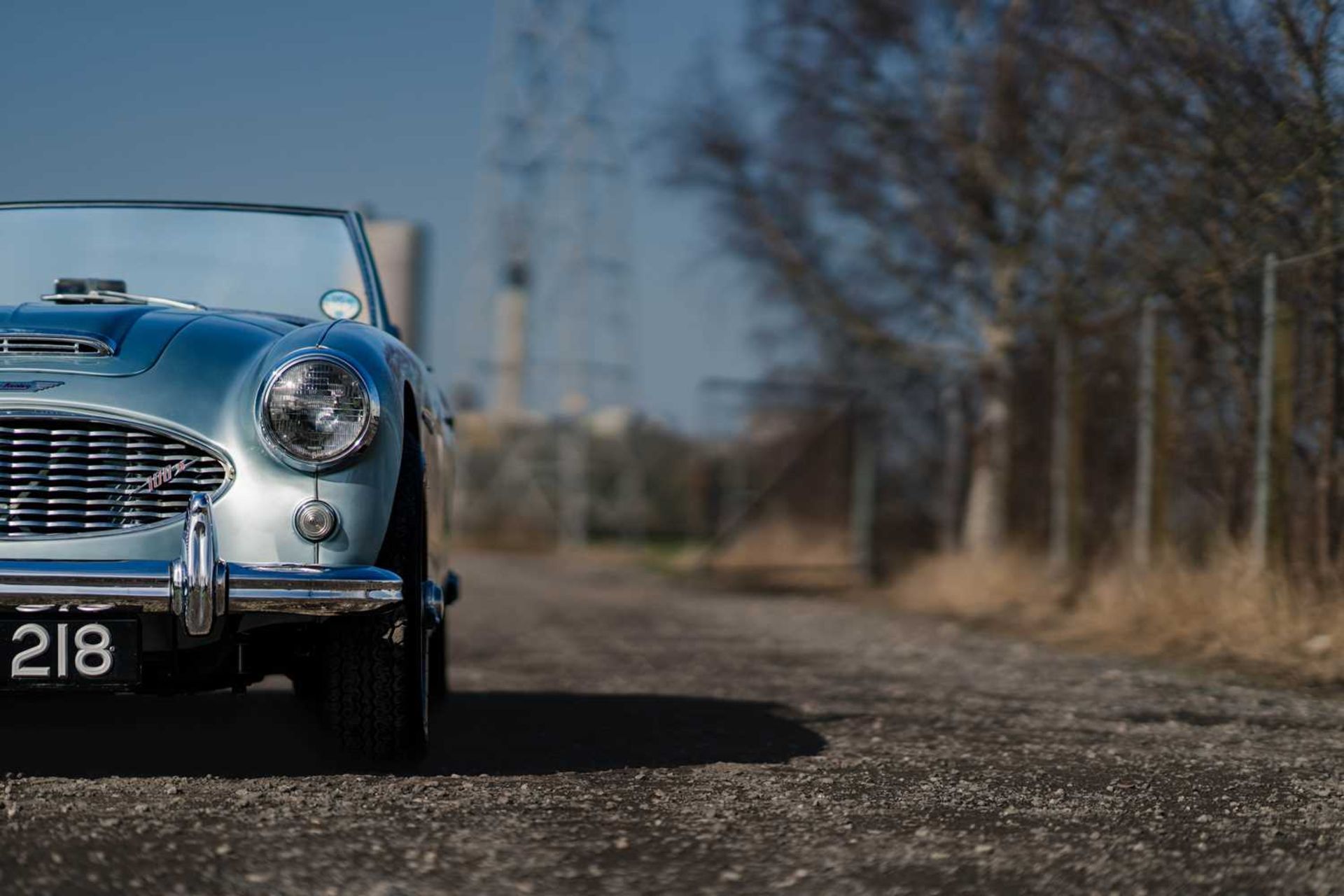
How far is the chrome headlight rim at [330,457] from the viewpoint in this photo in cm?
369

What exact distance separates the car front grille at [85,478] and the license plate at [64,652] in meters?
0.20

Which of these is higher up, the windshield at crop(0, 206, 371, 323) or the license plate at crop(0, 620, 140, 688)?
the windshield at crop(0, 206, 371, 323)

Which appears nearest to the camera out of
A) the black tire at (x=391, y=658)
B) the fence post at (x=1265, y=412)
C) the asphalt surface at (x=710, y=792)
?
the asphalt surface at (x=710, y=792)

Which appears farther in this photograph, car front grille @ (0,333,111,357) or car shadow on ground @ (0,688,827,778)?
car shadow on ground @ (0,688,827,778)

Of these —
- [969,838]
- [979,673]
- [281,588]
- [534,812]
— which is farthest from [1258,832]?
[979,673]

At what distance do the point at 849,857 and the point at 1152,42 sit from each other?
6.60 metres

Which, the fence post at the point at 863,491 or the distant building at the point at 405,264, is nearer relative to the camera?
the fence post at the point at 863,491

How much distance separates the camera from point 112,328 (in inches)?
154

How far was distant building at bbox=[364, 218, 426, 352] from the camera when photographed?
36.1 metres

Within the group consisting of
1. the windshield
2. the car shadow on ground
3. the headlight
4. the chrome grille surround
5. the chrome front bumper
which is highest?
the windshield

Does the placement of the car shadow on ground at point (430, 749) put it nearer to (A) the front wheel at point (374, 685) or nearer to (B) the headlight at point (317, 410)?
(A) the front wheel at point (374, 685)

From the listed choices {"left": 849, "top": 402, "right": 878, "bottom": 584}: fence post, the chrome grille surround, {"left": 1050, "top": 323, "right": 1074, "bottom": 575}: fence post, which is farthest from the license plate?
{"left": 849, "top": 402, "right": 878, "bottom": 584}: fence post

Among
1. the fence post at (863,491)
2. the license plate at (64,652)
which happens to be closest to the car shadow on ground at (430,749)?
the license plate at (64,652)

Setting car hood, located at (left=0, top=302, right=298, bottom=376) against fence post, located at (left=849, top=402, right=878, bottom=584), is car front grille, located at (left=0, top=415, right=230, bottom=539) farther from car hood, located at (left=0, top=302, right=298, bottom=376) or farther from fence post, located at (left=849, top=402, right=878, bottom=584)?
fence post, located at (left=849, top=402, right=878, bottom=584)
